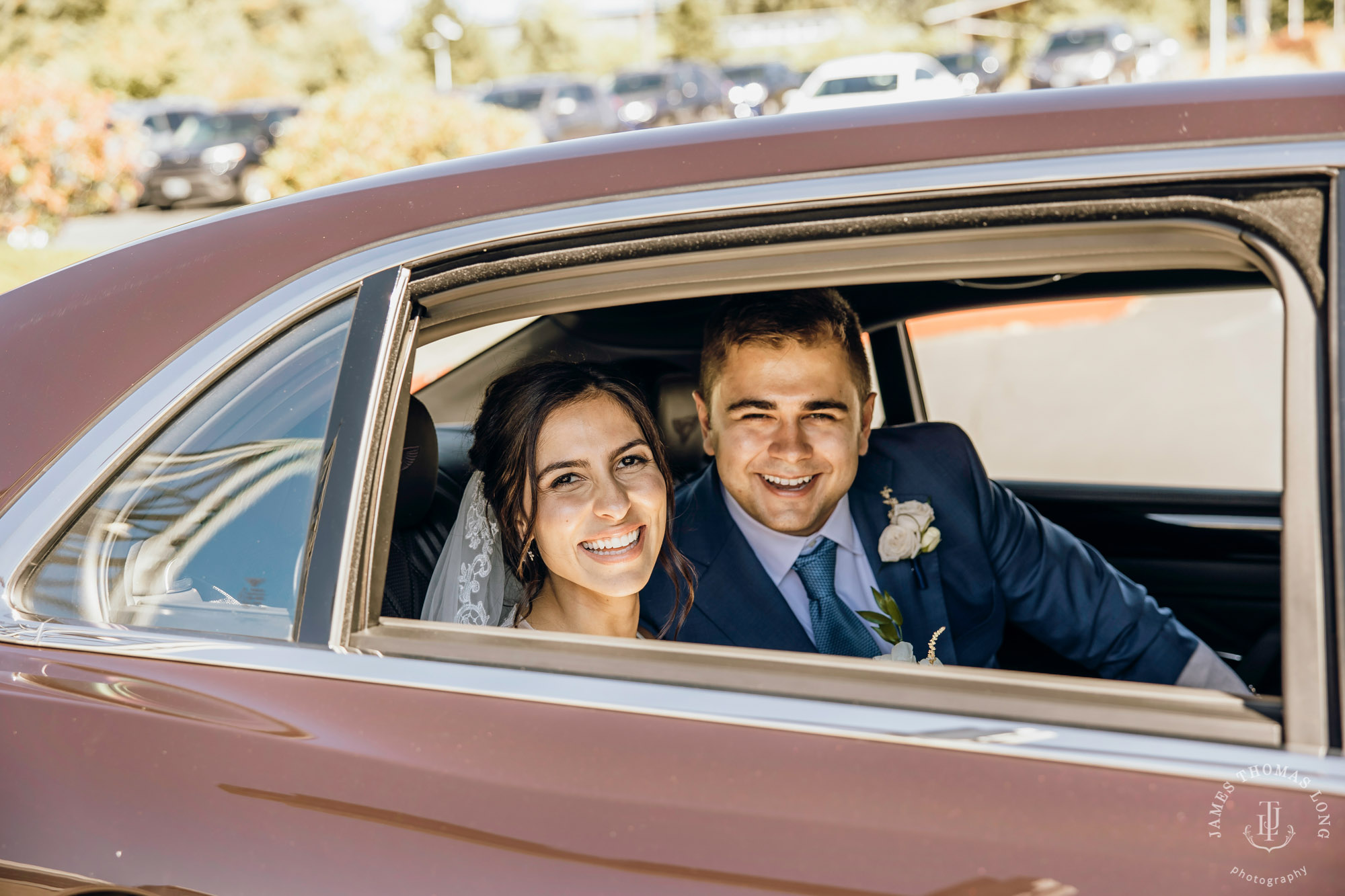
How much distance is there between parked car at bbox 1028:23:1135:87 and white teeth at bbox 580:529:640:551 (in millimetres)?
18459

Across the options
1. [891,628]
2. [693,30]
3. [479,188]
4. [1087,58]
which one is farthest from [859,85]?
[693,30]

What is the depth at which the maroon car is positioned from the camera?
0.98 meters

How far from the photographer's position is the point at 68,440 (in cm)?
137

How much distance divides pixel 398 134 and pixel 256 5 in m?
34.6

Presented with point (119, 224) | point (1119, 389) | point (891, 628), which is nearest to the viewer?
point (891, 628)

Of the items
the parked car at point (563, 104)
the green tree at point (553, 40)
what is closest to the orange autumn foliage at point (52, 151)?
the parked car at point (563, 104)

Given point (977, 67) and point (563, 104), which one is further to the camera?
point (977, 67)

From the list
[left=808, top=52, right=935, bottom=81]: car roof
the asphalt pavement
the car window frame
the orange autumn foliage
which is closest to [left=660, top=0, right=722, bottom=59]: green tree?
[left=808, top=52, right=935, bottom=81]: car roof

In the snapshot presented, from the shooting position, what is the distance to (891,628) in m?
2.02

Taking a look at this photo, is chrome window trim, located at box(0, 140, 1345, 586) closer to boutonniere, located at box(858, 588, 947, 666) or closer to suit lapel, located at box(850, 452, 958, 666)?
boutonniere, located at box(858, 588, 947, 666)

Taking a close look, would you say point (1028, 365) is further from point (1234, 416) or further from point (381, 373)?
point (381, 373)

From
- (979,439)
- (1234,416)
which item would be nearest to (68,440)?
(979,439)

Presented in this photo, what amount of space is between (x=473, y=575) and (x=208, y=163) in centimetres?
1779

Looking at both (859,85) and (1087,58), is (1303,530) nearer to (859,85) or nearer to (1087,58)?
(859,85)
